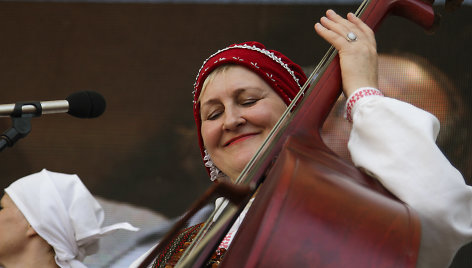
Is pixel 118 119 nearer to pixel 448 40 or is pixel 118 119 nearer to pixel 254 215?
pixel 448 40

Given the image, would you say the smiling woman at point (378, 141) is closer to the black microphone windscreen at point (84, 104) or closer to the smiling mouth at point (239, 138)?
the smiling mouth at point (239, 138)

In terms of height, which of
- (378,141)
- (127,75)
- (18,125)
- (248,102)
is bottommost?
(127,75)

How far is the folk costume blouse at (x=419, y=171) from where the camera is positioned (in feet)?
3.00

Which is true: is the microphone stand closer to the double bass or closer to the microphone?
the microphone

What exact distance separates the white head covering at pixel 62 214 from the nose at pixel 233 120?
2.95ft

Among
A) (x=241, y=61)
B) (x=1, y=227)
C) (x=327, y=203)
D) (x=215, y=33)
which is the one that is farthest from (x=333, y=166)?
(x=215, y=33)

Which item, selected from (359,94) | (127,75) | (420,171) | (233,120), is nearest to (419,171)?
(420,171)

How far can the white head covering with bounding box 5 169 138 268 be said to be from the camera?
6.96 feet

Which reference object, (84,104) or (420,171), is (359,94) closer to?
(420,171)

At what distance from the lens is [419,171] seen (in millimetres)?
923

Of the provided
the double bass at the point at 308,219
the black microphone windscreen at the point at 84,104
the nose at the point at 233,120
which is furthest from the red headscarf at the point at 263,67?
the double bass at the point at 308,219

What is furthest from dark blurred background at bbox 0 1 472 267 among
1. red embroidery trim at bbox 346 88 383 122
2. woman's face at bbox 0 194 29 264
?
red embroidery trim at bbox 346 88 383 122

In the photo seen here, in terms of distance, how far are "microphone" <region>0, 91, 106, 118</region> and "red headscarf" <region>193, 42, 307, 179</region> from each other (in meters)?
0.27

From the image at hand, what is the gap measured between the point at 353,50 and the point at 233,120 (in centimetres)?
35
